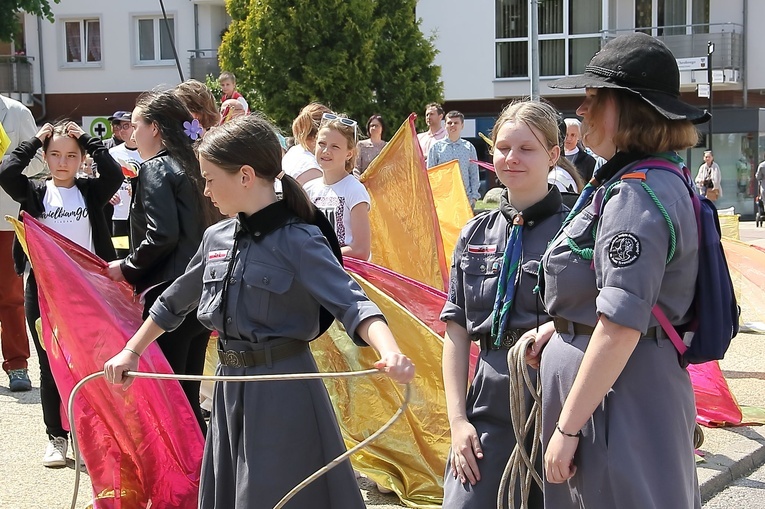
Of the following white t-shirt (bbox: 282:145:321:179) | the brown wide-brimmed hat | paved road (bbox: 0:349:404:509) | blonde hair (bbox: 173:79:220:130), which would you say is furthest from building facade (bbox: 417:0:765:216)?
the brown wide-brimmed hat

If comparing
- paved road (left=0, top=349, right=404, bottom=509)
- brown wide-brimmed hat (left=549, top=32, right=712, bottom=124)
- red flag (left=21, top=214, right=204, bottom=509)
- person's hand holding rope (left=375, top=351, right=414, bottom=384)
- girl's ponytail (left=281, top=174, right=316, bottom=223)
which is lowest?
paved road (left=0, top=349, right=404, bottom=509)

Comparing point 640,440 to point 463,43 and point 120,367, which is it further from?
point 463,43

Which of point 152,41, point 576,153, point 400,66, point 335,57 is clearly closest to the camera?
point 576,153

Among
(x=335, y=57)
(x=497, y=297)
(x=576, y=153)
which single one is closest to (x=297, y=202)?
(x=497, y=297)

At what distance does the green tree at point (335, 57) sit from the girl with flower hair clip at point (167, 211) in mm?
21415

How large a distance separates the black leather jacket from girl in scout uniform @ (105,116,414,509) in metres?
1.32

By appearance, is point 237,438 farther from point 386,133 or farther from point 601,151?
point 386,133

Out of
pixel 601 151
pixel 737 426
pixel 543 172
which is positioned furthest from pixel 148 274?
pixel 737 426

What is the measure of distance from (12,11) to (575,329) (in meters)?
30.1

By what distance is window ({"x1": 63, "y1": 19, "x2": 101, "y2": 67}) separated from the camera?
35469mm

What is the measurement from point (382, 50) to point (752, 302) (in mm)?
20376

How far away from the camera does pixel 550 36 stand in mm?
32625

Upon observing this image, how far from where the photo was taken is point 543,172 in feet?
11.9

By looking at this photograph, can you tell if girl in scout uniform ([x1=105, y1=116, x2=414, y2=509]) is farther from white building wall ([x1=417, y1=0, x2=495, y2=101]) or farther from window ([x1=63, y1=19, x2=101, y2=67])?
window ([x1=63, y1=19, x2=101, y2=67])
